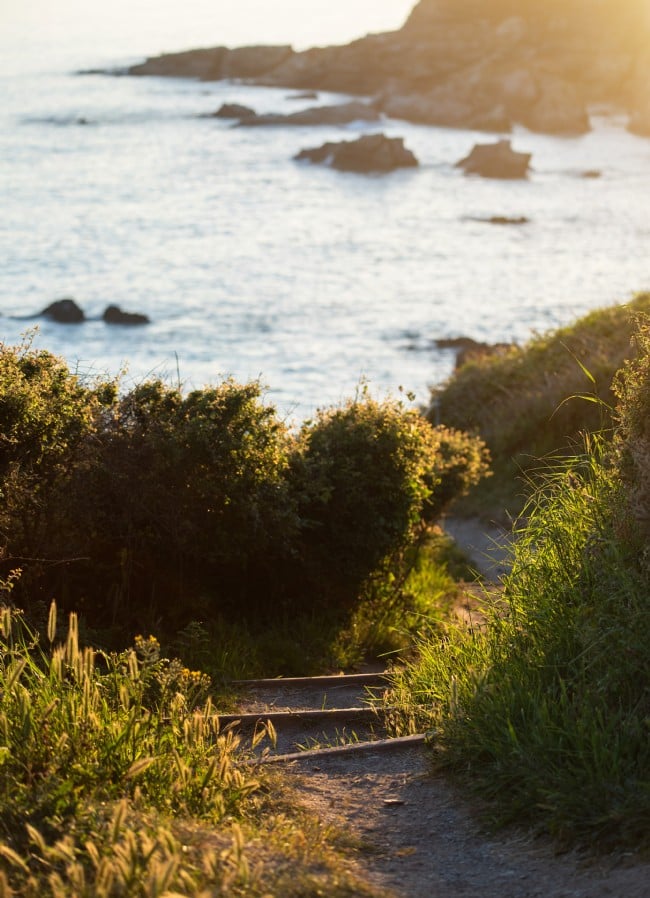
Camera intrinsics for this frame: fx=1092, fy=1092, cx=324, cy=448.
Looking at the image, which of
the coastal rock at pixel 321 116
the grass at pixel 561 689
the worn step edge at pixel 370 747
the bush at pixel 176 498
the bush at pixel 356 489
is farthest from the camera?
the coastal rock at pixel 321 116

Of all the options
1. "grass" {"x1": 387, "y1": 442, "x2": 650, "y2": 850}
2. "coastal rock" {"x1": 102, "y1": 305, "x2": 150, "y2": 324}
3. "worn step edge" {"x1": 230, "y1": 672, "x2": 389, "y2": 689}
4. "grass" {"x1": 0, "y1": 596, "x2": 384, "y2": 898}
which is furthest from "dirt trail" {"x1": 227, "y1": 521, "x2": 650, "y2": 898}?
"coastal rock" {"x1": 102, "y1": 305, "x2": 150, "y2": 324}

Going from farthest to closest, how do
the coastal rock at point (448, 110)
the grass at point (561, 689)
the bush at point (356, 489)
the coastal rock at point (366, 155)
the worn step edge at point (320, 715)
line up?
1. the coastal rock at point (448, 110)
2. the coastal rock at point (366, 155)
3. the bush at point (356, 489)
4. the worn step edge at point (320, 715)
5. the grass at point (561, 689)

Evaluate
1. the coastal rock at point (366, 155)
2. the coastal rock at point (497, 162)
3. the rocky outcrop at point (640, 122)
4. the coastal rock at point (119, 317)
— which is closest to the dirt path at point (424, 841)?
the coastal rock at point (119, 317)

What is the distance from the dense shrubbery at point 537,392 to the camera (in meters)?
17.8

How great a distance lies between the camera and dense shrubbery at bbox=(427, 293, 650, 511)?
17.8 m

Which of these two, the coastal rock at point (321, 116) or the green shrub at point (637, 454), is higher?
the coastal rock at point (321, 116)

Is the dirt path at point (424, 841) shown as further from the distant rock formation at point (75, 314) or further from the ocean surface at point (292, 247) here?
the distant rock formation at point (75, 314)

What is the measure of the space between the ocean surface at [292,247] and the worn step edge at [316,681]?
2.89 meters

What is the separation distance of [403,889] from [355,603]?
664 cm

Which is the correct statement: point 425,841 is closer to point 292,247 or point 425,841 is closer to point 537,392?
point 537,392

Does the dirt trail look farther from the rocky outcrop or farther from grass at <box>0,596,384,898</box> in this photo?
the rocky outcrop

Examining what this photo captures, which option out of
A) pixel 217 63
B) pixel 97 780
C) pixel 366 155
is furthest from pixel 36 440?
pixel 217 63

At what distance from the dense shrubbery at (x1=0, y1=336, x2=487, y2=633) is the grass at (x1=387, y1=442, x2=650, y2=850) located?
273 cm

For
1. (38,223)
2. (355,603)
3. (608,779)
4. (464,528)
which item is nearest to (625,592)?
(608,779)
